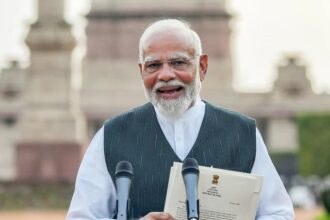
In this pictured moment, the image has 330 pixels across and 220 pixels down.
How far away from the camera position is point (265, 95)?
73.8 meters

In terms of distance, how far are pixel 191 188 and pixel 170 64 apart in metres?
0.59

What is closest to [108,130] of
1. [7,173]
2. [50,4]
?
[50,4]

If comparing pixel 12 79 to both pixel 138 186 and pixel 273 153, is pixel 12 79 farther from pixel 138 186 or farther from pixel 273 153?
pixel 138 186

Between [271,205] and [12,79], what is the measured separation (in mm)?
69791

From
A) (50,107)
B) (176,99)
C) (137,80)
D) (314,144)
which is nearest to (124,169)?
(176,99)

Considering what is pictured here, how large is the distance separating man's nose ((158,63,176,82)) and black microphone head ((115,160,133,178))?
1.26ft

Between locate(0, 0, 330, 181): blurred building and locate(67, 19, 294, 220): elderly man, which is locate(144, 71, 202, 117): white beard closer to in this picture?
locate(67, 19, 294, 220): elderly man

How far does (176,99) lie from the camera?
6535mm

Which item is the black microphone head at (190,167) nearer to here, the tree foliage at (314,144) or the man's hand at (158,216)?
the man's hand at (158,216)

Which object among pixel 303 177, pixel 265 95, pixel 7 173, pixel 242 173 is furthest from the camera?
pixel 265 95

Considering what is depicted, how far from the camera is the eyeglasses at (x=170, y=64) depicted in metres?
6.50

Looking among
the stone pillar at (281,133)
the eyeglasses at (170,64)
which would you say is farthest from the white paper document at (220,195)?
the stone pillar at (281,133)

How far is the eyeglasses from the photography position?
650 cm

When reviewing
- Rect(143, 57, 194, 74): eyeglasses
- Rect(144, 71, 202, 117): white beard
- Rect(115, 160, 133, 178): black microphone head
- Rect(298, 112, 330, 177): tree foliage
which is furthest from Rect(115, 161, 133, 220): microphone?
Rect(298, 112, 330, 177): tree foliage
